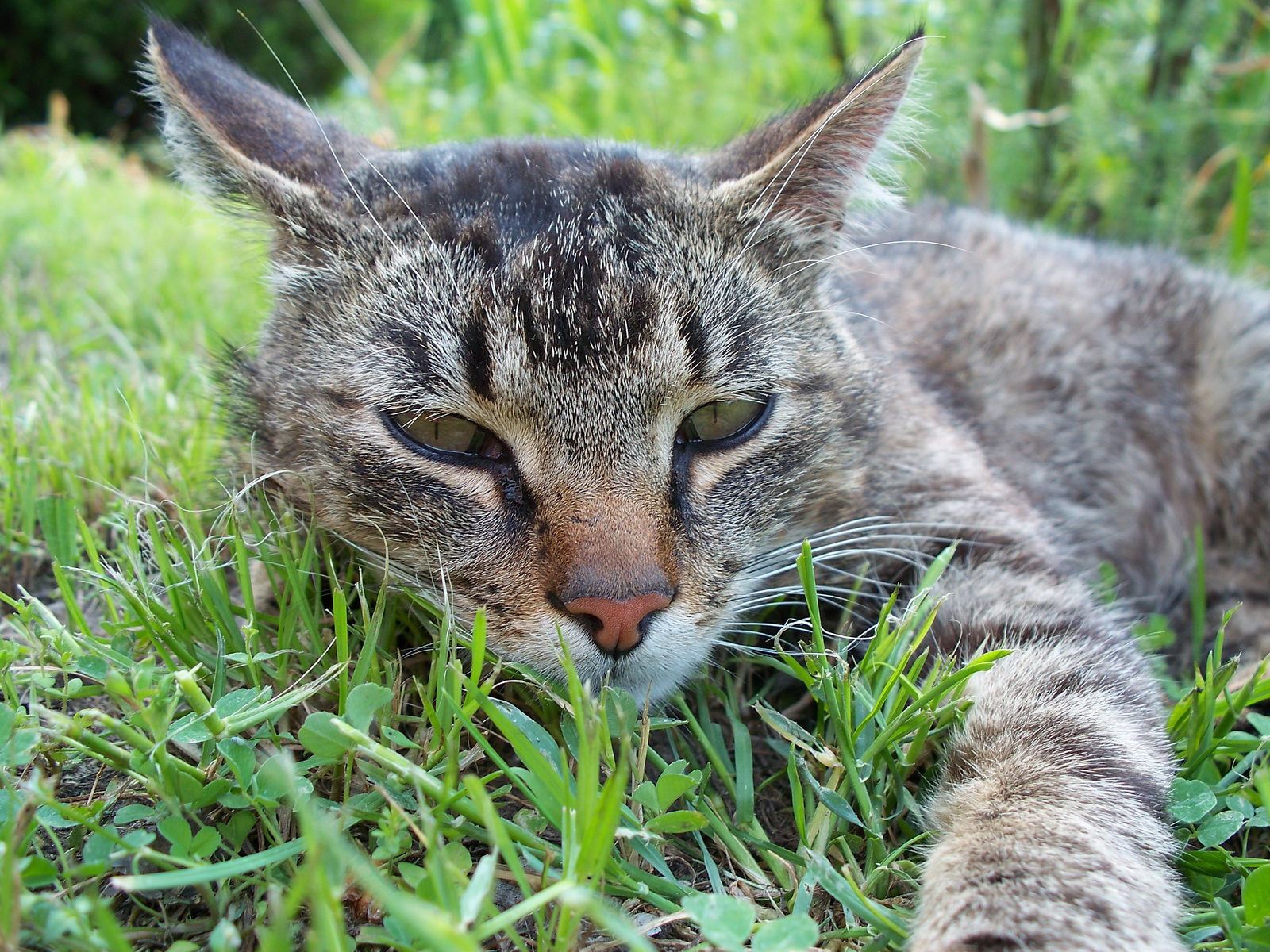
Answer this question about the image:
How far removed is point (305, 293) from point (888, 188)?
1414 millimetres

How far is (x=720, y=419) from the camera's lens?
1.85 m

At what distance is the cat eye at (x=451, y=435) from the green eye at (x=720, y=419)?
383mm

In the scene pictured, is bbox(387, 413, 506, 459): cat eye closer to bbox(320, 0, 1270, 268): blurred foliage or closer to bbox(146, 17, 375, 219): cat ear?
bbox(146, 17, 375, 219): cat ear

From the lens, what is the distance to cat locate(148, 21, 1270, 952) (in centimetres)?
149

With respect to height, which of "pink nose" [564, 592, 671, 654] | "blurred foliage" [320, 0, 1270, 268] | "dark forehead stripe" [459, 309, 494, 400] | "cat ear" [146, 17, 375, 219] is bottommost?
"pink nose" [564, 592, 671, 654]

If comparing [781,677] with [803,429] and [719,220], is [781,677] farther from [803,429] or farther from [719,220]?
[719,220]

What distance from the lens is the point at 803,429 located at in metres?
1.96

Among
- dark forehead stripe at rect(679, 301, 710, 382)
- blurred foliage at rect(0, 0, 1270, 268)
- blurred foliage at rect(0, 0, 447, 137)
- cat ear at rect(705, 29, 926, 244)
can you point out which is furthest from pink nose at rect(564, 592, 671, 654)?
blurred foliage at rect(0, 0, 447, 137)

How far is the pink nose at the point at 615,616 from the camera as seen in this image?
1512 millimetres

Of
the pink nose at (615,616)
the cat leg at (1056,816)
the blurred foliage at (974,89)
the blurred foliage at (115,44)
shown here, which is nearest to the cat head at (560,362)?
the pink nose at (615,616)

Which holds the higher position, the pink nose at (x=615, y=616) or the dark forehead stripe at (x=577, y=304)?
the dark forehead stripe at (x=577, y=304)

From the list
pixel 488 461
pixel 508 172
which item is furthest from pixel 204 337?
pixel 488 461

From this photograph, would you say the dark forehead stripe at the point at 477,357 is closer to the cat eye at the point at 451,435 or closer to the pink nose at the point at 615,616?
the cat eye at the point at 451,435

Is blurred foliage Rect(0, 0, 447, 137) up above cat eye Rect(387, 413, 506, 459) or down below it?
above
